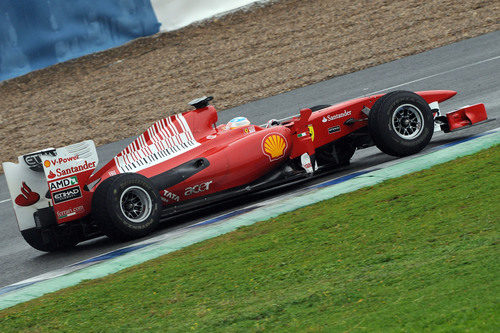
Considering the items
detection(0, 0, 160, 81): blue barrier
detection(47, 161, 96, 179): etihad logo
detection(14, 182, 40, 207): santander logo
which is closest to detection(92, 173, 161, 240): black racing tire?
detection(47, 161, 96, 179): etihad logo

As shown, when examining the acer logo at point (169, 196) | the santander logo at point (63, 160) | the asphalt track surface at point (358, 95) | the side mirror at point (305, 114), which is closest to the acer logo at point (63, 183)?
the santander logo at point (63, 160)

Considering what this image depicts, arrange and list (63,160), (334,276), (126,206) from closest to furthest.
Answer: (334,276) < (126,206) < (63,160)

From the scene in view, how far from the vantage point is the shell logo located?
7.75 meters

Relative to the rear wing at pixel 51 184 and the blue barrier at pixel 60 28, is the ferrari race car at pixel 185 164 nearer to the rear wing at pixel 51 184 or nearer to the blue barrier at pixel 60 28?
the rear wing at pixel 51 184

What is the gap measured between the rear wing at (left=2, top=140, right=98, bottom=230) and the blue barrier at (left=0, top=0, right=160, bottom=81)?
10.1 m

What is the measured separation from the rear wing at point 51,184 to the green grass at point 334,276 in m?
1.82

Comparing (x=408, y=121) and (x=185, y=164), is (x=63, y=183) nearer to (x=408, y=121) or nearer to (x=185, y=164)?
(x=185, y=164)

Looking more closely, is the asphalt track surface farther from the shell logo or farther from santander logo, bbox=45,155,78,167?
santander logo, bbox=45,155,78,167

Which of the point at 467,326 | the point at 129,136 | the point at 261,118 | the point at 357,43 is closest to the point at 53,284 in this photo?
the point at 467,326

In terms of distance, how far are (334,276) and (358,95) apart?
29.4ft

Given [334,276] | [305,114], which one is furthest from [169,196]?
[334,276]

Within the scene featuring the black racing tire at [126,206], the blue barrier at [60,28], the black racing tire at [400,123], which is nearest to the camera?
the black racing tire at [126,206]

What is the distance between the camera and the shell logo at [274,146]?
25.4ft

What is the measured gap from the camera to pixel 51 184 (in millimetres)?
7102
